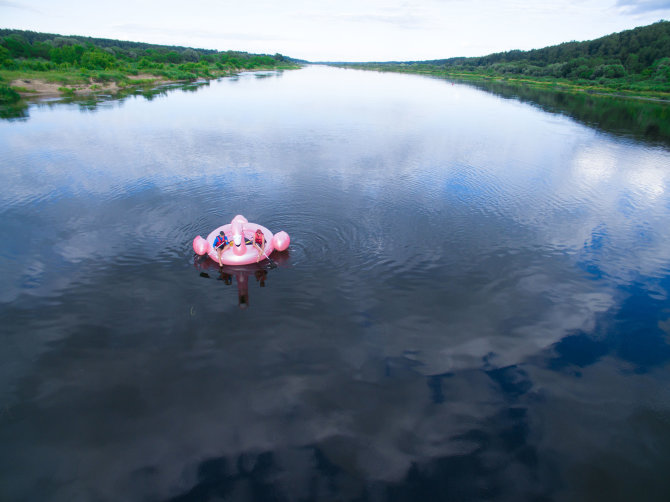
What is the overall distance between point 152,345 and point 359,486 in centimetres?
816

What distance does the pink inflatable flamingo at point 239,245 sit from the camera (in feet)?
50.1

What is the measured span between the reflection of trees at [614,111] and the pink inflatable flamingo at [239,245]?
160ft

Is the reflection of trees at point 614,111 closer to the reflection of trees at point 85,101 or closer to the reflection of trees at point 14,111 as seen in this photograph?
the reflection of trees at point 85,101

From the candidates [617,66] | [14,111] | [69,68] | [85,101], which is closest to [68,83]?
[85,101]

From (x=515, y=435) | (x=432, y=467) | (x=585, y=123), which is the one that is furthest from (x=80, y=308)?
(x=585, y=123)

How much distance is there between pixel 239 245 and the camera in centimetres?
1517

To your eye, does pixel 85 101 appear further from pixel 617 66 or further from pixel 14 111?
pixel 617 66

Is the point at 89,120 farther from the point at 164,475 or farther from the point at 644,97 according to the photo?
the point at 644,97

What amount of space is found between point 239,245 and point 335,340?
6.19 metres

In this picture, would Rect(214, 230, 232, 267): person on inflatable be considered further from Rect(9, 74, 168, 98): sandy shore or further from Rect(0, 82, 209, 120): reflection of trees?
Rect(9, 74, 168, 98): sandy shore

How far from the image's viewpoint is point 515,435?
9.53 meters

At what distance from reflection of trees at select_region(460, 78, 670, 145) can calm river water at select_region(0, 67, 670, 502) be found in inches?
1070

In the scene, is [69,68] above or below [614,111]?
above

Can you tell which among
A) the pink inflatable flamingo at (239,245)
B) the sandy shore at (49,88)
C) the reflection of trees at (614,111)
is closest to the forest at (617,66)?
the reflection of trees at (614,111)
